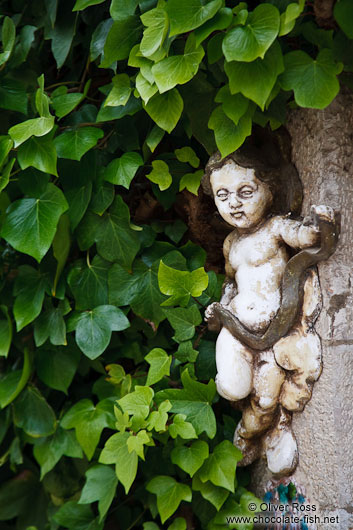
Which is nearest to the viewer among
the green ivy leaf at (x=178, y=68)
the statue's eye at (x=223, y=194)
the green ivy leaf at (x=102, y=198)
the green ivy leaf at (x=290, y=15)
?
the green ivy leaf at (x=290, y=15)

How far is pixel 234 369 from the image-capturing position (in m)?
1.05

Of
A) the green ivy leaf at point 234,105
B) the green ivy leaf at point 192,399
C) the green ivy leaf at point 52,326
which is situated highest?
the green ivy leaf at point 234,105

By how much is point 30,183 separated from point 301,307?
0.55 m

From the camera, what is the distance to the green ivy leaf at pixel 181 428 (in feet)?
3.46

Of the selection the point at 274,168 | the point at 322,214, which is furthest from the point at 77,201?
the point at 322,214

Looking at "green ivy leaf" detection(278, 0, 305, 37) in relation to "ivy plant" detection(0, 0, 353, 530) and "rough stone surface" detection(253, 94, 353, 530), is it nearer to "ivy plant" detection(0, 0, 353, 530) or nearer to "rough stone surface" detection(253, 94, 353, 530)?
"ivy plant" detection(0, 0, 353, 530)

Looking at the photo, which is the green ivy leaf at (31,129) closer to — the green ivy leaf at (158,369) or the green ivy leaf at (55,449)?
the green ivy leaf at (158,369)

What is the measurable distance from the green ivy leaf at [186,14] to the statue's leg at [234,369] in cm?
49

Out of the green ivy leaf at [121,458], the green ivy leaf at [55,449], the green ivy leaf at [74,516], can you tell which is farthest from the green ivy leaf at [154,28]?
the green ivy leaf at [74,516]

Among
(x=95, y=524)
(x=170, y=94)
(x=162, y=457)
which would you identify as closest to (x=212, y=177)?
(x=170, y=94)

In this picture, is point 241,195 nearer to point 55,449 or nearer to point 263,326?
point 263,326

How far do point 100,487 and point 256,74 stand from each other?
0.78 m

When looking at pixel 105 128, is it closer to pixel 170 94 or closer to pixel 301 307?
pixel 170 94

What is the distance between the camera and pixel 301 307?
3.34 ft
